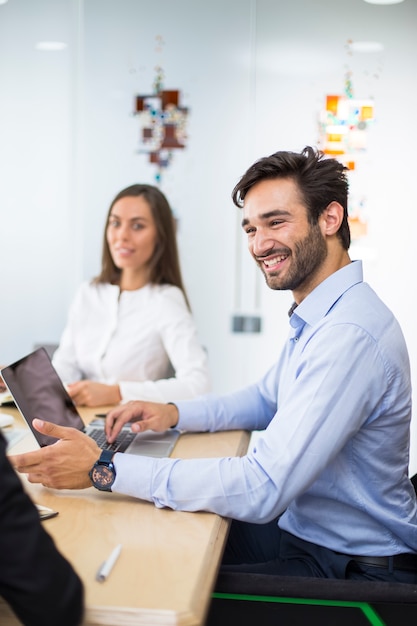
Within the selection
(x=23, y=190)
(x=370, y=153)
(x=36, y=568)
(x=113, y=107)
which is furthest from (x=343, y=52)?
(x=36, y=568)

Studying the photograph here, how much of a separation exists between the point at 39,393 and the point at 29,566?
92cm

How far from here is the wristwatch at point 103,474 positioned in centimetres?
141

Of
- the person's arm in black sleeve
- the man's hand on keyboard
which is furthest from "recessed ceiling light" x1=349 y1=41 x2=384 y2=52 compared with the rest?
the person's arm in black sleeve

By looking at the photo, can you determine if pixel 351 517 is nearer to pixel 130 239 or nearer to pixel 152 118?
pixel 130 239

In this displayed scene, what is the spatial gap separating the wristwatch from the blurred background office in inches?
91.6

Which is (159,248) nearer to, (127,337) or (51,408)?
(127,337)

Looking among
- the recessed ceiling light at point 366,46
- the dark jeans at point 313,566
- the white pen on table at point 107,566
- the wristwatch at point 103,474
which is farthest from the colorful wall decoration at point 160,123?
the white pen on table at point 107,566

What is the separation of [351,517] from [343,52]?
264 cm

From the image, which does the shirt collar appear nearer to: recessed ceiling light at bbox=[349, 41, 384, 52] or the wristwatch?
the wristwatch

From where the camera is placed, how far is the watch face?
4.61 ft

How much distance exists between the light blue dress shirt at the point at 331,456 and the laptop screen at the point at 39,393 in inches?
12.9

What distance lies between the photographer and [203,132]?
12.0 ft

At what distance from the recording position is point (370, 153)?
140 inches

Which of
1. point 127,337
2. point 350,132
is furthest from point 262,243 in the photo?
point 350,132
